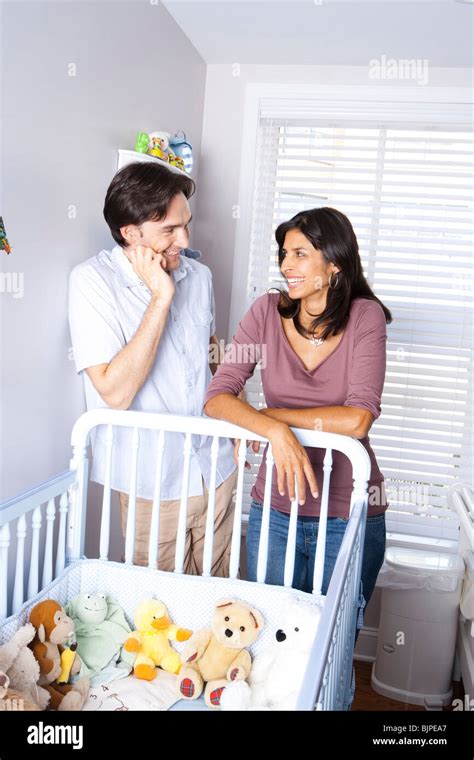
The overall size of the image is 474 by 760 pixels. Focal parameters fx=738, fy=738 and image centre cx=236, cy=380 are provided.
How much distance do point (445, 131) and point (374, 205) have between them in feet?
1.15

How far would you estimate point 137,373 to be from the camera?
1562mm

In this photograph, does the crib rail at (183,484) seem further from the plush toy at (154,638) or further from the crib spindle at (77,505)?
the plush toy at (154,638)

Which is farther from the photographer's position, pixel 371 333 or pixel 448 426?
pixel 448 426

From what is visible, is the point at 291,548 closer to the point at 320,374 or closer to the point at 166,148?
the point at 320,374

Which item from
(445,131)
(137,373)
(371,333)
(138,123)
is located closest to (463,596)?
(371,333)

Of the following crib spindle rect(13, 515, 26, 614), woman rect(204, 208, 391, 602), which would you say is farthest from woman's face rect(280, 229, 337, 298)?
crib spindle rect(13, 515, 26, 614)

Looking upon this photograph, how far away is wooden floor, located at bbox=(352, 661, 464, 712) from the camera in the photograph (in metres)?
2.35

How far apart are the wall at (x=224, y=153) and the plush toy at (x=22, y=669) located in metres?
1.68

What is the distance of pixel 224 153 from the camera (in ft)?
8.87

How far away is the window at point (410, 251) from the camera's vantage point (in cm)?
261

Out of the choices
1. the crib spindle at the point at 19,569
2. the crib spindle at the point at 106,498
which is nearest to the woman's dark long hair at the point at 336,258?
the crib spindle at the point at 106,498

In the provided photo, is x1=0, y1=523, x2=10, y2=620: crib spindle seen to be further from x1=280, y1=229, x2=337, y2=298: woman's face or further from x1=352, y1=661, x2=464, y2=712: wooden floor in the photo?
x1=352, y1=661, x2=464, y2=712: wooden floor

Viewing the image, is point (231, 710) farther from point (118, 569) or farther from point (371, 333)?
point (371, 333)

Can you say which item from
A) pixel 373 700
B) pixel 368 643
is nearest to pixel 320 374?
pixel 373 700
